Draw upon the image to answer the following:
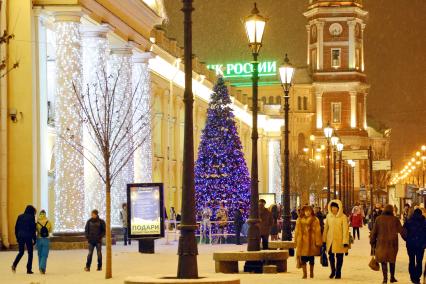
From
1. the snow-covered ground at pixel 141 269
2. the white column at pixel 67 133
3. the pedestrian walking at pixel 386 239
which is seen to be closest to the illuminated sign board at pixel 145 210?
the snow-covered ground at pixel 141 269

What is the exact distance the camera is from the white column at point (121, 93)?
1727 inches

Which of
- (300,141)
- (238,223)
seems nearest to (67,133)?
(238,223)

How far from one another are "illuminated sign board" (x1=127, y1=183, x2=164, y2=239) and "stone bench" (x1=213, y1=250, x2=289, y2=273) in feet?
31.2

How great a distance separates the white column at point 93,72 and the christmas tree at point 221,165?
5.51m

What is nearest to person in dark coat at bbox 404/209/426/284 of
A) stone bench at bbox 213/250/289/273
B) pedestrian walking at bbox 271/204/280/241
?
stone bench at bbox 213/250/289/273

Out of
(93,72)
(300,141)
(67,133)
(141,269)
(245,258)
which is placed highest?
(300,141)

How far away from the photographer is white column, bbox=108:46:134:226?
144 feet

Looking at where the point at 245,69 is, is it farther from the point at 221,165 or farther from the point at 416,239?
the point at 416,239

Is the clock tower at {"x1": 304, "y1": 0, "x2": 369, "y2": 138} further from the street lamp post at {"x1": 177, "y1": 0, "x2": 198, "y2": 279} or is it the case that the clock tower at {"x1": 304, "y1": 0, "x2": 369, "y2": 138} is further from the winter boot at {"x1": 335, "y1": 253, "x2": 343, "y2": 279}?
the street lamp post at {"x1": 177, "y1": 0, "x2": 198, "y2": 279}

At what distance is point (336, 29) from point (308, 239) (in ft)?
390

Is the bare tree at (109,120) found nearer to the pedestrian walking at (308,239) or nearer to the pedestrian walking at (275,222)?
the pedestrian walking at (308,239)

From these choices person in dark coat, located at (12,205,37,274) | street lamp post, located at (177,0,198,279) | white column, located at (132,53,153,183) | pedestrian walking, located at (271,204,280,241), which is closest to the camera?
street lamp post, located at (177,0,198,279)

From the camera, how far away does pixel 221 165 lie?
4606 cm

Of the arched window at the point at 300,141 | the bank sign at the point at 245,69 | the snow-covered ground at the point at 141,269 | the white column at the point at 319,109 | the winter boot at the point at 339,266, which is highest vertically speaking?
the bank sign at the point at 245,69
